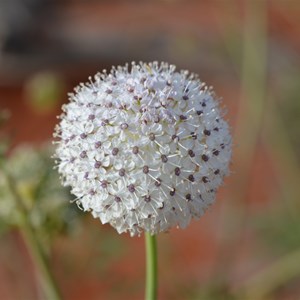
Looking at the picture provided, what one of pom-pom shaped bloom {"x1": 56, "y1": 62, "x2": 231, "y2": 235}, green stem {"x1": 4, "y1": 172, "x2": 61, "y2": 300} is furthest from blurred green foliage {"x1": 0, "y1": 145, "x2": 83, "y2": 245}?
pom-pom shaped bloom {"x1": 56, "y1": 62, "x2": 231, "y2": 235}

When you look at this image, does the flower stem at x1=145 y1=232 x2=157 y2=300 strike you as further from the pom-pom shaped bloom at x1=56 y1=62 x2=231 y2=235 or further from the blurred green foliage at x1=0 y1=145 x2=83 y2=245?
the blurred green foliage at x1=0 y1=145 x2=83 y2=245

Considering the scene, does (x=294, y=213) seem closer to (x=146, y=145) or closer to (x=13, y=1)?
(x=146, y=145)

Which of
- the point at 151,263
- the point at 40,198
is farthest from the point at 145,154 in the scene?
the point at 40,198

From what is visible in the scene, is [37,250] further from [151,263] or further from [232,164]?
[232,164]

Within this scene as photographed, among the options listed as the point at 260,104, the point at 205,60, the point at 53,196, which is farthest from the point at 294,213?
the point at 205,60

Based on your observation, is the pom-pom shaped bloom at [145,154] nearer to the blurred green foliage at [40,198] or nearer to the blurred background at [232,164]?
the blurred background at [232,164]

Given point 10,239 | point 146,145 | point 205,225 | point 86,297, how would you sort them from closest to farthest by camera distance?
1. point 146,145
2. point 10,239
3. point 86,297
4. point 205,225
